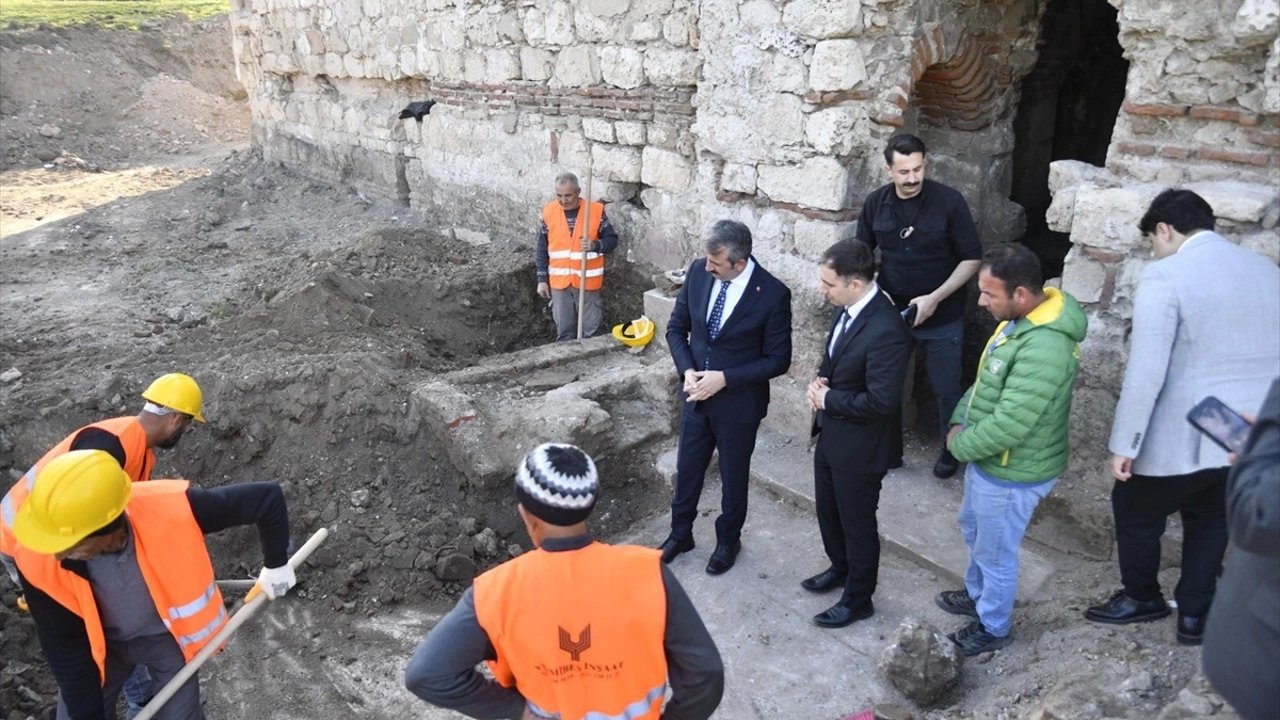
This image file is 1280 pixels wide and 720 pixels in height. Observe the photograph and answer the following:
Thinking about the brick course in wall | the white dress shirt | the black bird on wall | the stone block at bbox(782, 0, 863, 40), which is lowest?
the white dress shirt

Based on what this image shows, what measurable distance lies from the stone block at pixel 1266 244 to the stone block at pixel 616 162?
414 centimetres

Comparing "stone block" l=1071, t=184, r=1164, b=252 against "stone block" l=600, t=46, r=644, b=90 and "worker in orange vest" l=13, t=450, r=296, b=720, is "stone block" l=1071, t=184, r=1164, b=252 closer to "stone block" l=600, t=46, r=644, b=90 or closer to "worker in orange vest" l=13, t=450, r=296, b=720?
"stone block" l=600, t=46, r=644, b=90

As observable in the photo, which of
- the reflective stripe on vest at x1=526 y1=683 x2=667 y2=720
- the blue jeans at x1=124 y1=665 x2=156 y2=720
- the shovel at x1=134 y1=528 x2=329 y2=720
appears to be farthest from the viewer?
the blue jeans at x1=124 y1=665 x2=156 y2=720

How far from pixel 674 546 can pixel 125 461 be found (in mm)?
2577

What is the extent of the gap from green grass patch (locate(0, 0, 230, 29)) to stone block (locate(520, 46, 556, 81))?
13202mm

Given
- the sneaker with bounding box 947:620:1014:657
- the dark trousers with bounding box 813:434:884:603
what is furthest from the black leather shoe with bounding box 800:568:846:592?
the sneaker with bounding box 947:620:1014:657

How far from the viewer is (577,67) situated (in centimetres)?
705

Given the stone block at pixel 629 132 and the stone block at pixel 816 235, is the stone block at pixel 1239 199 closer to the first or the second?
the stone block at pixel 816 235

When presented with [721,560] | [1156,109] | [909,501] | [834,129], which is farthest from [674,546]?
[1156,109]

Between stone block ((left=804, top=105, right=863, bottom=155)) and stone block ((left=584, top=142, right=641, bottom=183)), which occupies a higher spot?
stone block ((left=804, top=105, right=863, bottom=155))

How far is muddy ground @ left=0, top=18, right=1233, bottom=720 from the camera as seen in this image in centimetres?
407

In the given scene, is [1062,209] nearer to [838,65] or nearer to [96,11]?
[838,65]

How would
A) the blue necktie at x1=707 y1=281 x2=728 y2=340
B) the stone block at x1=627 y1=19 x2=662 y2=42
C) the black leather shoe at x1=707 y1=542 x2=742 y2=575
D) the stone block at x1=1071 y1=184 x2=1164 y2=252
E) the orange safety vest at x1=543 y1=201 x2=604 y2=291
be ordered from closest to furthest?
the stone block at x1=1071 y1=184 x2=1164 y2=252, the blue necktie at x1=707 y1=281 x2=728 y2=340, the black leather shoe at x1=707 y1=542 x2=742 y2=575, the stone block at x1=627 y1=19 x2=662 y2=42, the orange safety vest at x1=543 y1=201 x2=604 y2=291

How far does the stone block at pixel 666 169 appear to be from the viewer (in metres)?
6.45
